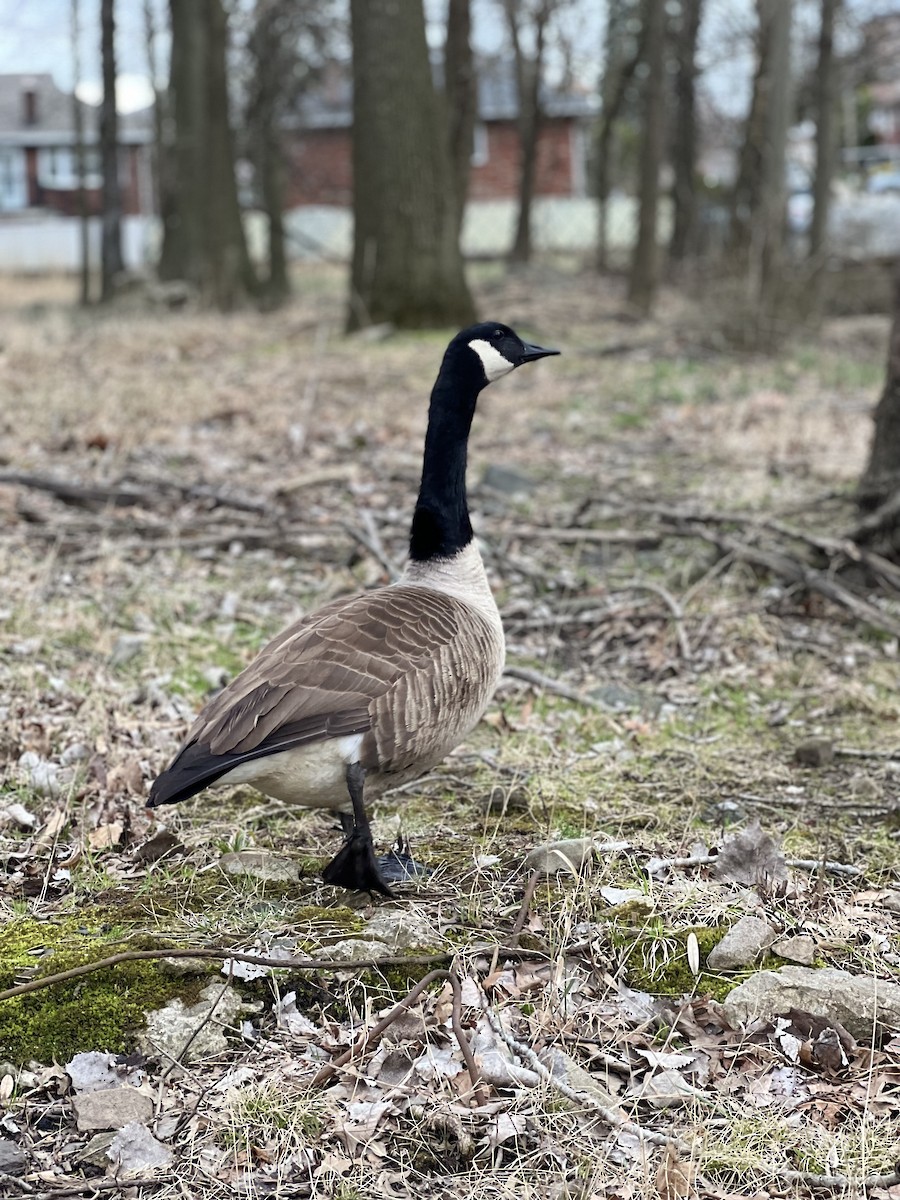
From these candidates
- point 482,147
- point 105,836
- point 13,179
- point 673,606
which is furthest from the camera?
point 13,179

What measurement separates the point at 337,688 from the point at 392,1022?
0.92 meters

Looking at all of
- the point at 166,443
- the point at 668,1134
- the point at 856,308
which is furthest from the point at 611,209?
the point at 668,1134

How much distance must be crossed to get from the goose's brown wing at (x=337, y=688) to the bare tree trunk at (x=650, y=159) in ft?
51.6

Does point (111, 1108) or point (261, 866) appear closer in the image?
point (111, 1108)

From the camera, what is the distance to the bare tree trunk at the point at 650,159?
58.9 ft

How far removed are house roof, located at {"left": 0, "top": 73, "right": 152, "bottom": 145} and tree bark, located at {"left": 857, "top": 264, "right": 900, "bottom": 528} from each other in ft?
176

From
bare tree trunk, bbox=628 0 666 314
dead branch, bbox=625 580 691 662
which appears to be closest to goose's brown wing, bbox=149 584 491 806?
dead branch, bbox=625 580 691 662

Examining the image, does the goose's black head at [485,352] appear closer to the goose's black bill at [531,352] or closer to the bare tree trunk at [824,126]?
the goose's black bill at [531,352]

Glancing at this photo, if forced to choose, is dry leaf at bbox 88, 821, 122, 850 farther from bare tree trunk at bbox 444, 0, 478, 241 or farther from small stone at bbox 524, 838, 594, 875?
bare tree trunk at bbox 444, 0, 478, 241

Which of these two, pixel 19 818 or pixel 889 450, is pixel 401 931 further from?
pixel 889 450

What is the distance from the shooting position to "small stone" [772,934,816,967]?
3.38 meters

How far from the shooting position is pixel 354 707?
11.5 feet

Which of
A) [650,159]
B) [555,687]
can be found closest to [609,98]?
[650,159]

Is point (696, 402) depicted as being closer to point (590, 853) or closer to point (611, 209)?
point (590, 853)
